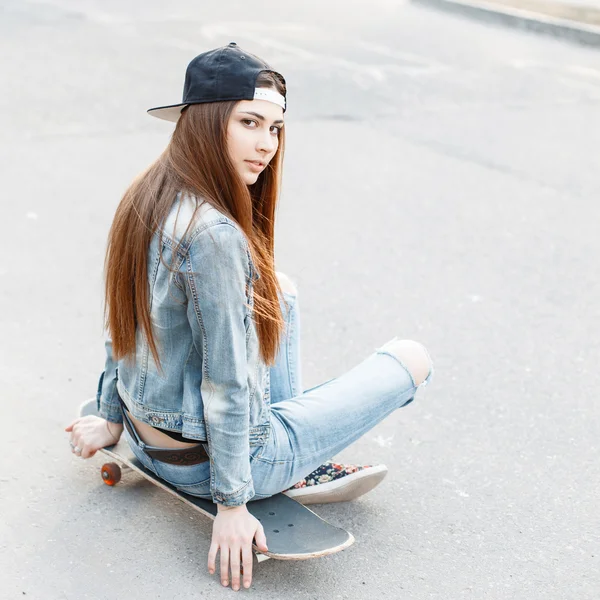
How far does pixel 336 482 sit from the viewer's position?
293 cm

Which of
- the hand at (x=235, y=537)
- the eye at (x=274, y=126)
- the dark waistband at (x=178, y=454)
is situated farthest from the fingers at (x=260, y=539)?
the eye at (x=274, y=126)

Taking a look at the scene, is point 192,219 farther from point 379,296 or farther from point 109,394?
point 379,296

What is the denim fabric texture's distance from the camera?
7.67ft

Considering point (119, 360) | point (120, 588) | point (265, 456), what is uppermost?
point (119, 360)

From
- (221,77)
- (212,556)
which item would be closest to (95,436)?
(212,556)

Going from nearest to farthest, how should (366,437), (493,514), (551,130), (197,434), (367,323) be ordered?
1. (197,434)
2. (493,514)
3. (366,437)
4. (367,323)
5. (551,130)

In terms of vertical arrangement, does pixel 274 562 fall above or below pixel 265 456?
below

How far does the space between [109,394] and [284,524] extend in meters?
0.65

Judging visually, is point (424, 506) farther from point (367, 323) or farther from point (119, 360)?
point (367, 323)

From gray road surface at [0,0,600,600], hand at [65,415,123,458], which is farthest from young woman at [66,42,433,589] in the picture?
gray road surface at [0,0,600,600]

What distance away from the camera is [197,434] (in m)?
2.48

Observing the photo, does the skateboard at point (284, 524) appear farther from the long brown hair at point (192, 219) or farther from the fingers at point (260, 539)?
the long brown hair at point (192, 219)

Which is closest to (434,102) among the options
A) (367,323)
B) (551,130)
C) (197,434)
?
(551,130)

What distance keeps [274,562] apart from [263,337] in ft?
2.17
